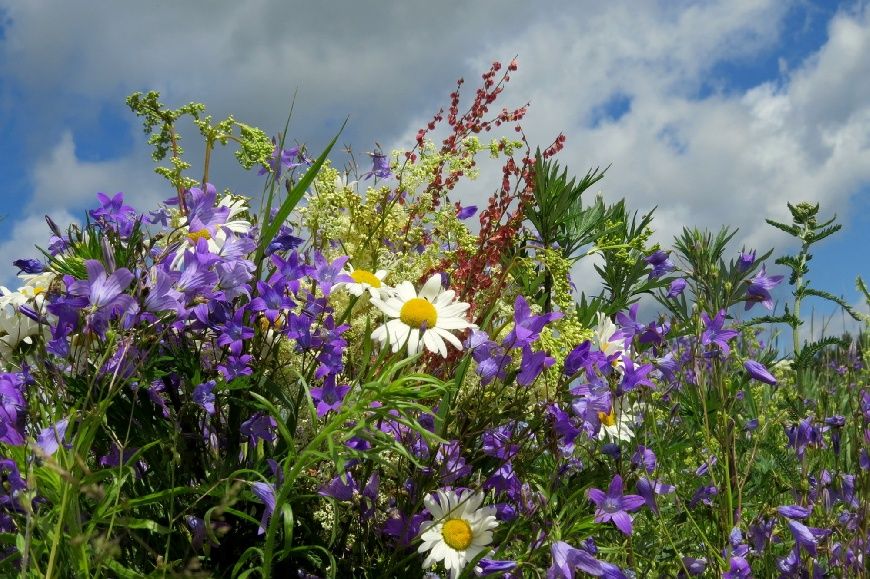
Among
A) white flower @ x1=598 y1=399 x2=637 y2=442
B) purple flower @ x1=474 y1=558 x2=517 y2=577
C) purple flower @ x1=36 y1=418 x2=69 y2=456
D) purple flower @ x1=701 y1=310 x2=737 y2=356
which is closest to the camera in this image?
purple flower @ x1=36 y1=418 x2=69 y2=456

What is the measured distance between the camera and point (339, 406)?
2244 mm

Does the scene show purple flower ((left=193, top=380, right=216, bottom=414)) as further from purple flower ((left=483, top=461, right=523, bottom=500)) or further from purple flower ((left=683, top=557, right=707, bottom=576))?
purple flower ((left=683, top=557, right=707, bottom=576))

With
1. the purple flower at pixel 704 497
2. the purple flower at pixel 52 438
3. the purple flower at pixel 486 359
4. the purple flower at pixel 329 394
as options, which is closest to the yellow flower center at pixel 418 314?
the purple flower at pixel 486 359

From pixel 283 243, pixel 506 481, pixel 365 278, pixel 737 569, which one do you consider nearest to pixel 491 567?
pixel 506 481

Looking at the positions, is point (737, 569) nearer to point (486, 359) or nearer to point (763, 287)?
point (486, 359)

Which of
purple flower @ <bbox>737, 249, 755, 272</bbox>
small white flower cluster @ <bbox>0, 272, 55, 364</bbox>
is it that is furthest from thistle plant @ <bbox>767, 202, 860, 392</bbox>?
small white flower cluster @ <bbox>0, 272, 55, 364</bbox>

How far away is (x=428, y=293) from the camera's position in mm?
2480

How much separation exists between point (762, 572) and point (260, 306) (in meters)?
2.07

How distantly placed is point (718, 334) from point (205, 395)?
1.61 metres

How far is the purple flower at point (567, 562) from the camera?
2.06 m

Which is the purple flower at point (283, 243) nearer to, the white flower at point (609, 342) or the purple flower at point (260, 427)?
the purple flower at point (260, 427)

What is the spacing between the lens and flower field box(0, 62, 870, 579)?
6.83ft

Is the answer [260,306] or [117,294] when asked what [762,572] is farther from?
[117,294]

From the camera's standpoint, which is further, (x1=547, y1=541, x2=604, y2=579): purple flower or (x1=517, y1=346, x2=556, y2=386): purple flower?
(x1=517, y1=346, x2=556, y2=386): purple flower
